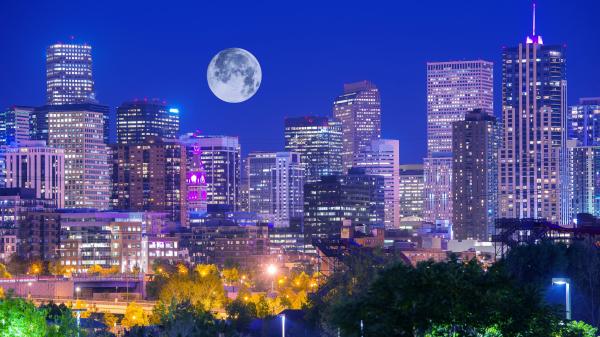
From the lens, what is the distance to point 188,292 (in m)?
122

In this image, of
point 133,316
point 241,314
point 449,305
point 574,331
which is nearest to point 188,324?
point 241,314

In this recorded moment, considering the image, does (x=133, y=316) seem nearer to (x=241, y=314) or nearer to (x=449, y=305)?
(x=241, y=314)

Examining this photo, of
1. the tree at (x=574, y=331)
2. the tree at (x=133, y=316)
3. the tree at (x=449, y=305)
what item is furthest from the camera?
the tree at (x=133, y=316)

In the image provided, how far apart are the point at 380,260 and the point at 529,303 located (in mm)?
76037

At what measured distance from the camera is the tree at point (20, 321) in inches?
2016

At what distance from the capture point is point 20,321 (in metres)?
51.5

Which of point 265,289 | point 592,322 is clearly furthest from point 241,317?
point 265,289

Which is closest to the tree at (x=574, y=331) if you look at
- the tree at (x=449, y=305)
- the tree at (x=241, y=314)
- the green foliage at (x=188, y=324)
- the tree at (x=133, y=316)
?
the tree at (x=449, y=305)

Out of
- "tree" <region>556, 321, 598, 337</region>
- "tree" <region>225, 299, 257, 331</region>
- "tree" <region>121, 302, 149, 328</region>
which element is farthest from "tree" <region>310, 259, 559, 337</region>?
"tree" <region>121, 302, 149, 328</region>

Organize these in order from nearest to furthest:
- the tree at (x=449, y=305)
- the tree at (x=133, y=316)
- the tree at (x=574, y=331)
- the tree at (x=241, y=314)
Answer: the tree at (x=449, y=305), the tree at (x=574, y=331), the tree at (x=241, y=314), the tree at (x=133, y=316)

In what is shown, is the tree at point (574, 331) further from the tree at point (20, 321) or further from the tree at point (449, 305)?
the tree at point (20, 321)

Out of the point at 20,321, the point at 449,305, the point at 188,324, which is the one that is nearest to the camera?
the point at 449,305

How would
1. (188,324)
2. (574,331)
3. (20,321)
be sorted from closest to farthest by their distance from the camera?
(574,331)
(20,321)
(188,324)

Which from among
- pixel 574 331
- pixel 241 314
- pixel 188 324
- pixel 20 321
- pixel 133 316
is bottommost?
pixel 133 316
